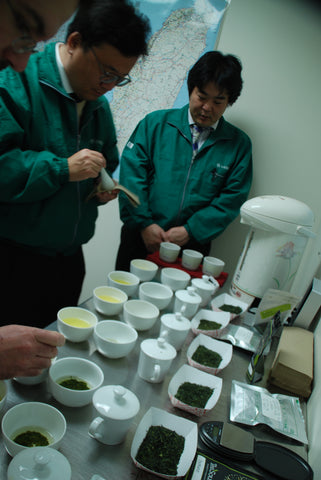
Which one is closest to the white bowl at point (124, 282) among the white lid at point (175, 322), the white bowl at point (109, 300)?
the white bowl at point (109, 300)

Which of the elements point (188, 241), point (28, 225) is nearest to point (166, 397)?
point (28, 225)

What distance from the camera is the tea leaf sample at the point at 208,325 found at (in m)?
1.10

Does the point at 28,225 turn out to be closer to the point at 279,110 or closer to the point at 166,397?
the point at 166,397

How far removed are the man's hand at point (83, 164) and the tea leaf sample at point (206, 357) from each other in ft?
2.58

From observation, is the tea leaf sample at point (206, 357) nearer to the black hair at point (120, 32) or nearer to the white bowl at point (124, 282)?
the white bowl at point (124, 282)

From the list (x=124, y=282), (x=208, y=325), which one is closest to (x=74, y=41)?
(x=124, y=282)

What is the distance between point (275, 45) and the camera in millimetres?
1994

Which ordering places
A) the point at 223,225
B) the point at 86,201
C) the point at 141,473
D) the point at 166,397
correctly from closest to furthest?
the point at 141,473, the point at 166,397, the point at 86,201, the point at 223,225

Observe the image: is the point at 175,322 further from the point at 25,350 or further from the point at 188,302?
the point at 25,350

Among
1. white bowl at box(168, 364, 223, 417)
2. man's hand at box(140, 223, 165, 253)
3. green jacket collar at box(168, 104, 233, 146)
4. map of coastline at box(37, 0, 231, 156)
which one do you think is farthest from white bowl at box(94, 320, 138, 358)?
map of coastline at box(37, 0, 231, 156)

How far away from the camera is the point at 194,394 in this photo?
79 cm

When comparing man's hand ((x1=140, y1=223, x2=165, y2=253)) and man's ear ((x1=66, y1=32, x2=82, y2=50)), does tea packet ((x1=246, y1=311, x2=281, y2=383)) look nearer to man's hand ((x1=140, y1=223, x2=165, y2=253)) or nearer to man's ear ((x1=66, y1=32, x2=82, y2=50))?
man's hand ((x1=140, y1=223, x2=165, y2=253))

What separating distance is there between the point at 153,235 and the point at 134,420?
1.23 m

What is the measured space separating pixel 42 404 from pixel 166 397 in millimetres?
318
